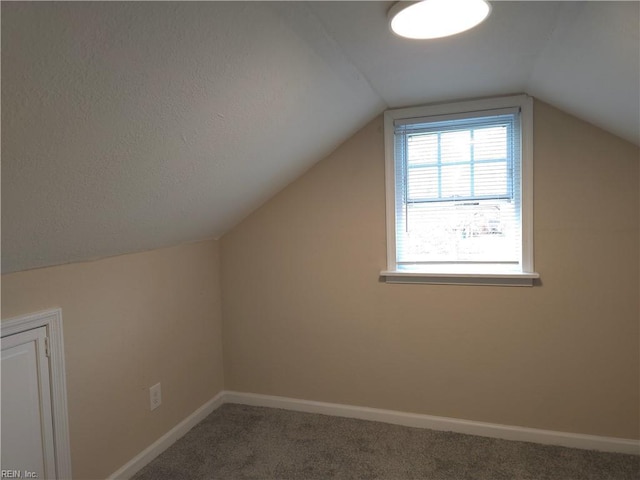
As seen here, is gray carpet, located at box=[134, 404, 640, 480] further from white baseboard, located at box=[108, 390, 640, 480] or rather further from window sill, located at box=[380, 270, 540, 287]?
window sill, located at box=[380, 270, 540, 287]

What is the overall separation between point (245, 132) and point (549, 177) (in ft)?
5.37

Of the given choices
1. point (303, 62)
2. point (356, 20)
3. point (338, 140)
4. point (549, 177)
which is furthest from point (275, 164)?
point (549, 177)

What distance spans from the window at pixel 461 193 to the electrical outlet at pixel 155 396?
1.47 metres

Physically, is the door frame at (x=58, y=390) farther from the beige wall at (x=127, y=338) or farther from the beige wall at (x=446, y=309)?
the beige wall at (x=446, y=309)

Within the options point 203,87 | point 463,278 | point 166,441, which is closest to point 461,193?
point 463,278

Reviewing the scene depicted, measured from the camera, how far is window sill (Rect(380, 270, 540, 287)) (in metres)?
2.25

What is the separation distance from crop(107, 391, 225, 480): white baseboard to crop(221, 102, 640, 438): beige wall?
220mm

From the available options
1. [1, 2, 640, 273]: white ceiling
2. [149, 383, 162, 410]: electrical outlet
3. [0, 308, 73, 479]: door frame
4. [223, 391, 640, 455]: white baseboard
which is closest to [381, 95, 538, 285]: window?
[1, 2, 640, 273]: white ceiling

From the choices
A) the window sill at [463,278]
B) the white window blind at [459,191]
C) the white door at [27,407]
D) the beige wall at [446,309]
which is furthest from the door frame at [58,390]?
the white window blind at [459,191]

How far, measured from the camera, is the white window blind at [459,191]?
2.30m

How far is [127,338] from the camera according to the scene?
81.4 inches

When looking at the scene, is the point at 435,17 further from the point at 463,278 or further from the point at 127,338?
the point at 127,338

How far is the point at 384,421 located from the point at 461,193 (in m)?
1.48

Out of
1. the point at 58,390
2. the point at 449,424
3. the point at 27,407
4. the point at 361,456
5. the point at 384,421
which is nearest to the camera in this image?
the point at 27,407
